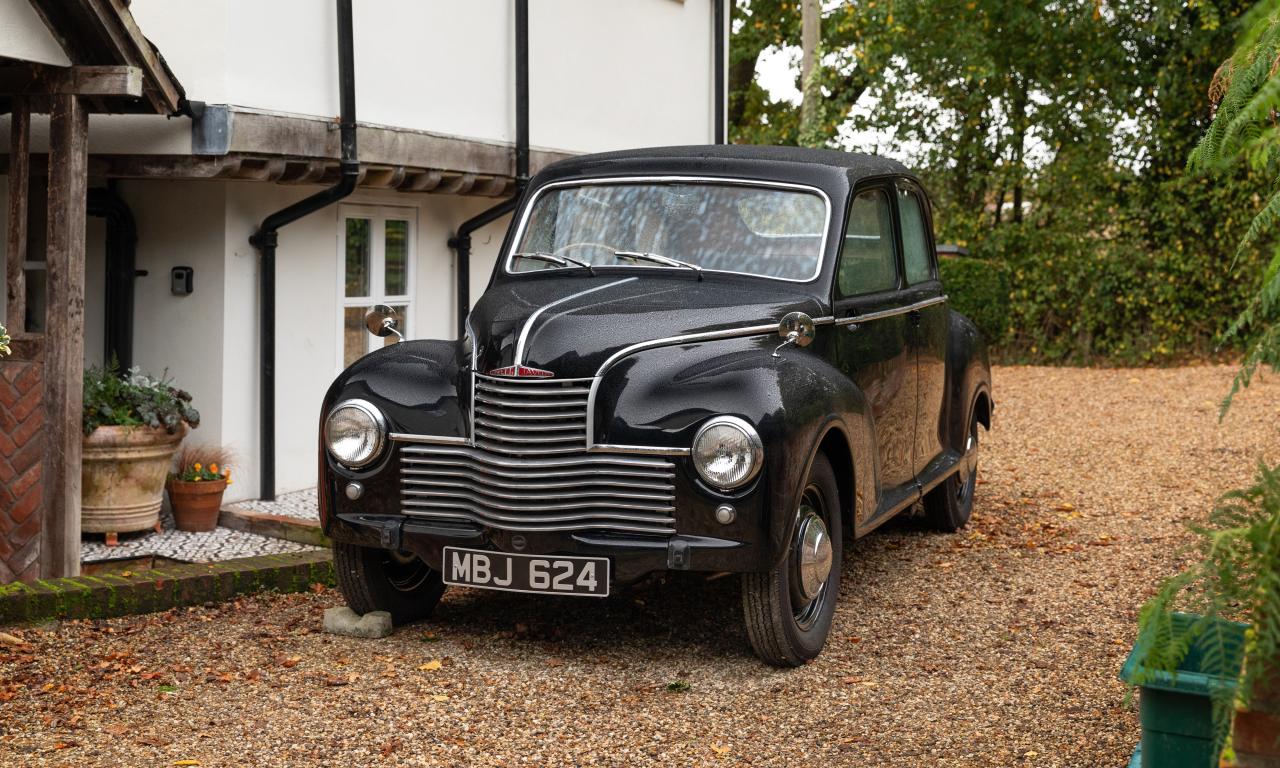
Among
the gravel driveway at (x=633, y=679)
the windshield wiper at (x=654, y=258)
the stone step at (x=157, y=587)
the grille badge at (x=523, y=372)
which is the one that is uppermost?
the windshield wiper at (x=654, y=258)

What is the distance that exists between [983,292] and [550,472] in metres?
13.0

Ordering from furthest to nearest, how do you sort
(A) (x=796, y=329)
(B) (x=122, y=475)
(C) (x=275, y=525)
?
(C) (x=275, y=525), (B) (x=122, y=475), (A) (x=796, y=329)

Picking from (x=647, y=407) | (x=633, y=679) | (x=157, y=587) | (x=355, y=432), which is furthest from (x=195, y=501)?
(x=647, y=407)

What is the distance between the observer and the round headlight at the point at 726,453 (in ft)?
16.1

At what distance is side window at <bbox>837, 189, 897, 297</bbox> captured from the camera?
6180mm

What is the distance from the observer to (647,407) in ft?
16.4

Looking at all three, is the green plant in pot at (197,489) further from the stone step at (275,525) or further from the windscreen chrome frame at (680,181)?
the windscreen chrome frame at (680,181)

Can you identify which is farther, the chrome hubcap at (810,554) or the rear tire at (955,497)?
the rear tire at (955,497)

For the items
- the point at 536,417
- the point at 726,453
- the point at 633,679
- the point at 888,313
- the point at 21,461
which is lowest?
the point at 633,679

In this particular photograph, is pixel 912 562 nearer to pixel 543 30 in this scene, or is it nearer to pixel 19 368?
pixel 19 368

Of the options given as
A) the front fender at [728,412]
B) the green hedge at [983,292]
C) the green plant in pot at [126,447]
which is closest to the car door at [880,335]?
the front fender at [728,412]

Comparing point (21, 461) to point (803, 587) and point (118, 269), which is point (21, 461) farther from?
point (803, 587)

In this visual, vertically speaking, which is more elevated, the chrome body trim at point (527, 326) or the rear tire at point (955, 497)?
the chrome body trim at point (527, 326)

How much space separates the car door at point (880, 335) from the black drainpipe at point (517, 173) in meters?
3.77
